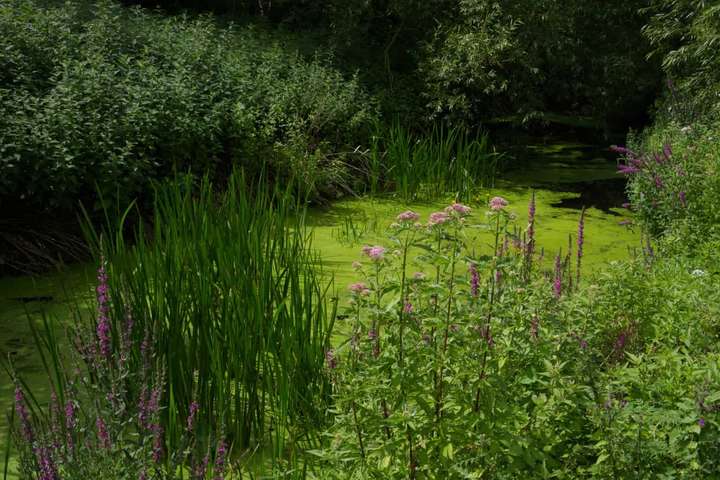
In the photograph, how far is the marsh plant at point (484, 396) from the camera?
2238 mm

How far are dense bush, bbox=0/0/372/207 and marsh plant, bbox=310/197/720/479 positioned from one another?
2106 millimetres

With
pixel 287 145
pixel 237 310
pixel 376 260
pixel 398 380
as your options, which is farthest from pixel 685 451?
pixel 287 145

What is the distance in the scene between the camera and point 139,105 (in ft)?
21.9

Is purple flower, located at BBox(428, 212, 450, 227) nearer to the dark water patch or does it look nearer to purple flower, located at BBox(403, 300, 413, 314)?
purple flower, located at BBox(403, 300, 413, 314)

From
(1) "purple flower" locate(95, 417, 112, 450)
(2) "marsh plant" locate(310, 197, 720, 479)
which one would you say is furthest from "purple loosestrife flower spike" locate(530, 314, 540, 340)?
(1) "purple flower" locate(95, 417, 112, 450)

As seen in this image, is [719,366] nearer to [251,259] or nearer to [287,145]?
[251,259]

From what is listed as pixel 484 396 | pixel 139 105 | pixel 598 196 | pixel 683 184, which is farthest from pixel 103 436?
pixel 598 196

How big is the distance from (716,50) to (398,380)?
858cm

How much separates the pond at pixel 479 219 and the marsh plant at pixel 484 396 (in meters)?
0.40

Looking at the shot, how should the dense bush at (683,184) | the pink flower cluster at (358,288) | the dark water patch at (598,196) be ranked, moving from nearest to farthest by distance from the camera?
the pink flower cluster at (358,288), the dense bush at (683,184), the dark water patch at (598,196)

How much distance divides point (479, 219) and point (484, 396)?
547 centimetres

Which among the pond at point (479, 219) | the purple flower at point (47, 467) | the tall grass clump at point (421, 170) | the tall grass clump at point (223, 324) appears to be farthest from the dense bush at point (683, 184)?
the purple flower at point (47, 467)

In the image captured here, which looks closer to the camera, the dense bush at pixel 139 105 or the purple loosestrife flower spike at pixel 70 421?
the purple loosestrife flower spike at pixel 70 421

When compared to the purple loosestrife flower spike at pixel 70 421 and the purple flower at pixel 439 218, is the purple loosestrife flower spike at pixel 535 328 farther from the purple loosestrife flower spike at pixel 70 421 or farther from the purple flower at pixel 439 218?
the purple loosestrife flower spike at pixel 70 421
